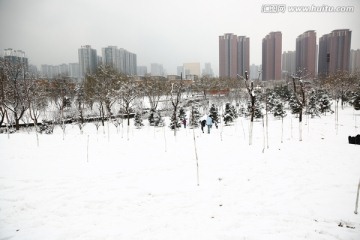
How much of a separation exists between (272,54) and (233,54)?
13.7 meters

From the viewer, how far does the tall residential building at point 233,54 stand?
265 ft

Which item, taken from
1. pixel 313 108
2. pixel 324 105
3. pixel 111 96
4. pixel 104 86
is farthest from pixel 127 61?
pixel 313 108

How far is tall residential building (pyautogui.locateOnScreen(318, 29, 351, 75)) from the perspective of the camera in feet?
127

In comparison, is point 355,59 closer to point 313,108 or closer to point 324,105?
point 324,105

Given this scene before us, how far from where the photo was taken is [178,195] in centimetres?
636

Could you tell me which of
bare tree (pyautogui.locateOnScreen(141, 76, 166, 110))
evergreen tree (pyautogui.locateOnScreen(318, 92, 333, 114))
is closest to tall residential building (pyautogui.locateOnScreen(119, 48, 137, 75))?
bare tree (pyautogui.locateOnScreen(141, 76, 166, 110))

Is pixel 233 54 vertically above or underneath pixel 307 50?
above

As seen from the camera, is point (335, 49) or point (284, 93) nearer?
point (335, 49)

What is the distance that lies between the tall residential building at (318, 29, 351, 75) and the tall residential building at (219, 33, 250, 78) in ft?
109

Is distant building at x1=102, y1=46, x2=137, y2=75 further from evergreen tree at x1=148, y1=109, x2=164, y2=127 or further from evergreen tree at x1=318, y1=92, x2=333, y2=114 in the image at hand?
evergreen tree at x1=318, y1=92, x2=333, y2=114

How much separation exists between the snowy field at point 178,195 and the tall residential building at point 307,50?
4913 centimetres

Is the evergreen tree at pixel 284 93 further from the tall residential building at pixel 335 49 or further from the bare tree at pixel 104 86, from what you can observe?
the bare tree at pixel 104 86

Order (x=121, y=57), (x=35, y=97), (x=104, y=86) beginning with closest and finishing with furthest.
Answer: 1. (x=35, y=97)
2. (x=104, y=86)
3. (x=121, y=57)

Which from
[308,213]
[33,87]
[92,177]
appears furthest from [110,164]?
[33,87]
